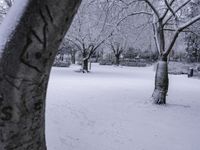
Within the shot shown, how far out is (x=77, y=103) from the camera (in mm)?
9938

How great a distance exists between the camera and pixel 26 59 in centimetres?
222

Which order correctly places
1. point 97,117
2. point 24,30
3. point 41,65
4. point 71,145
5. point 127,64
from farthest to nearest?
point 127,64
point 97,117
point 71,145
point 41,65
point 24,30

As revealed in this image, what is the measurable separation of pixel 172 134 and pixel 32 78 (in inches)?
202

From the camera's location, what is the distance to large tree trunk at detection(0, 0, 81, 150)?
220 centimetres

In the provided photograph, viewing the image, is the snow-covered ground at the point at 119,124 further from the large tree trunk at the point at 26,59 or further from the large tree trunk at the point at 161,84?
the large tree trunk at the point at 26,59

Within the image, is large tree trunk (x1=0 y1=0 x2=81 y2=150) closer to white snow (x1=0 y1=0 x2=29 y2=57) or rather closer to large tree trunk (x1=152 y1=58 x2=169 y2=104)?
white snow (x1=0 y1=0 x2=29 y2=57)

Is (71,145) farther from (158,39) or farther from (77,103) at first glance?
(158,39)

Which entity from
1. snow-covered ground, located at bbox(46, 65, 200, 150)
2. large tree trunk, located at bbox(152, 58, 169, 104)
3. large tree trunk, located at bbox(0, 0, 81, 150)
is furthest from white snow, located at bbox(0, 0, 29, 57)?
A: large tree trunk, located at bbox(152, 58, 169, 104)

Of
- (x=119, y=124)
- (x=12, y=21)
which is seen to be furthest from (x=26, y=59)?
→ (x=119, y=124)

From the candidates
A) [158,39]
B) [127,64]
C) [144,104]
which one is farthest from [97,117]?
[127,64]

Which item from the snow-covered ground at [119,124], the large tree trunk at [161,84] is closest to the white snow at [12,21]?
the snow-covered ground at [119,124]

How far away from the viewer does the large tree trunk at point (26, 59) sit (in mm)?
2195

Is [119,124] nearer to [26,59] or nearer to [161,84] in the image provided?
[161,84]

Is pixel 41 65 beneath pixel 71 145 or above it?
above
